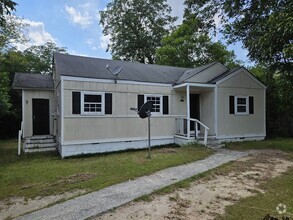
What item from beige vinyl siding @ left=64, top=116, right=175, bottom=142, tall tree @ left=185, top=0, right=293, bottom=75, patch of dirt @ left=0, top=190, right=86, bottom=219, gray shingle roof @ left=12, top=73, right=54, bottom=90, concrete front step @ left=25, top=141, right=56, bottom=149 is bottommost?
patch of dirt @ left=0, top=190, right=86, bottom=219

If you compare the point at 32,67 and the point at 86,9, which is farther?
the point at 32,67

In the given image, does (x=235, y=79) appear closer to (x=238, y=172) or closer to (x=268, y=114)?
(x=268, y=114)

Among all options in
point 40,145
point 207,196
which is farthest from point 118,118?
point 207,196

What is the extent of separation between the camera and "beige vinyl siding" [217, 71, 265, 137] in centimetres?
1156

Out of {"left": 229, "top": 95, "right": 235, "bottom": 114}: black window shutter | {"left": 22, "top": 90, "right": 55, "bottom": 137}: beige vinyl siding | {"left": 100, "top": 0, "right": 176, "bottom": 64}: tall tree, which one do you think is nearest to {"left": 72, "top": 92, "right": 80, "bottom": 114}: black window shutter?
{"left": 22, "top": 90, "right": 55, "bottom": 137}: beige vinyl siding

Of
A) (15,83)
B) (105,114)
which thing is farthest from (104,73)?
(15,83)

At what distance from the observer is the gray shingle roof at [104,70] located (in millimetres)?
9625

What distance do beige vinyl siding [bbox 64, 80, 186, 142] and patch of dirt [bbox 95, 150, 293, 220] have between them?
4.68 meters

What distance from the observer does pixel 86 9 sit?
15.3 m

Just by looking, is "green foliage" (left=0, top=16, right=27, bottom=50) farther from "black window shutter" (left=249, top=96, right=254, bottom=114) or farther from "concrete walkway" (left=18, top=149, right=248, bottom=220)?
"black window shutter" (left=249, top=96, right=254, bottom=114)

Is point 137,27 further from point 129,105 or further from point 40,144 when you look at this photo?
point 40,144

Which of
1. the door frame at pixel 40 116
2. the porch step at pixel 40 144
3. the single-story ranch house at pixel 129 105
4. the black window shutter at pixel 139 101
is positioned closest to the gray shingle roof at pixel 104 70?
the single-story ranch house at pixel 129 105

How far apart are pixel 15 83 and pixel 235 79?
11.6 metres

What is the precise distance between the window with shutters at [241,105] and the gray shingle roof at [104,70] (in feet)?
11.4
